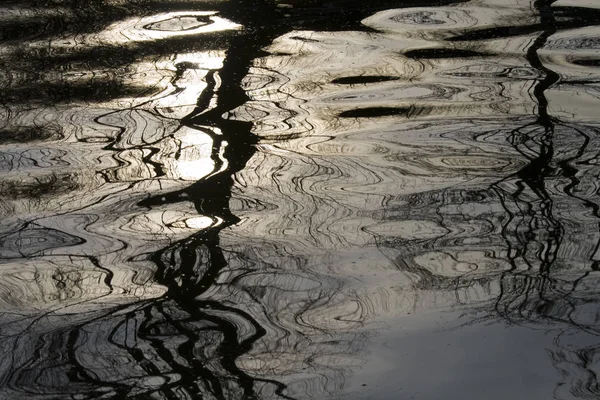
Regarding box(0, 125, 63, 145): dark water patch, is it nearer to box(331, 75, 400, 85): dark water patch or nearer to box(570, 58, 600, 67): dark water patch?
box(331, 75, 400, 85): dark water patch

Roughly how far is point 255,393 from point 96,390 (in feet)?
1.73

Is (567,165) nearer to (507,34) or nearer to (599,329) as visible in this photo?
(599,329)

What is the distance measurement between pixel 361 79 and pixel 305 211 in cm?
204

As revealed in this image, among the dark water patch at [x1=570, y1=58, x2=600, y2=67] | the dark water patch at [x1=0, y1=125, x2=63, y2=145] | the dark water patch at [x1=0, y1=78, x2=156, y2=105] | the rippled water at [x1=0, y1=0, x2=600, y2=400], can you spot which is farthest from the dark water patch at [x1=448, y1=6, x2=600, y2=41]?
the dark water patch at [x1=0, y1=125, x2=63, y2=145]

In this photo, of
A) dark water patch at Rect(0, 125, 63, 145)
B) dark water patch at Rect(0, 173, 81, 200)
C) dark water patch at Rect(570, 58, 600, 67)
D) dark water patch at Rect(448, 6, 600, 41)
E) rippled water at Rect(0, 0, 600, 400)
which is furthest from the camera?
dark water patch at Rect(448, 6, 600, 41)

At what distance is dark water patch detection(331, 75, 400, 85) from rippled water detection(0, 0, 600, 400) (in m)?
0.05

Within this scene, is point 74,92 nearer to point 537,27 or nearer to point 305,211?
point 305,211

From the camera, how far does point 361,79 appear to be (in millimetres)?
6320

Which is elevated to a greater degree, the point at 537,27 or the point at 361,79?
the point at 537,27

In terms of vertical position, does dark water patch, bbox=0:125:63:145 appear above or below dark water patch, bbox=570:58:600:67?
below

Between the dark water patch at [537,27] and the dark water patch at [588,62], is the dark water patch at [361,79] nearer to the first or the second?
the dark water patch at [537,27]

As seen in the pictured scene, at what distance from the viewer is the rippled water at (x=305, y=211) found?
10.9ft

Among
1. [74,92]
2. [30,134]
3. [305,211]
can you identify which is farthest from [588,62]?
[30,134]

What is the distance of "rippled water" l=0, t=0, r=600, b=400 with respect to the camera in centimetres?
333
